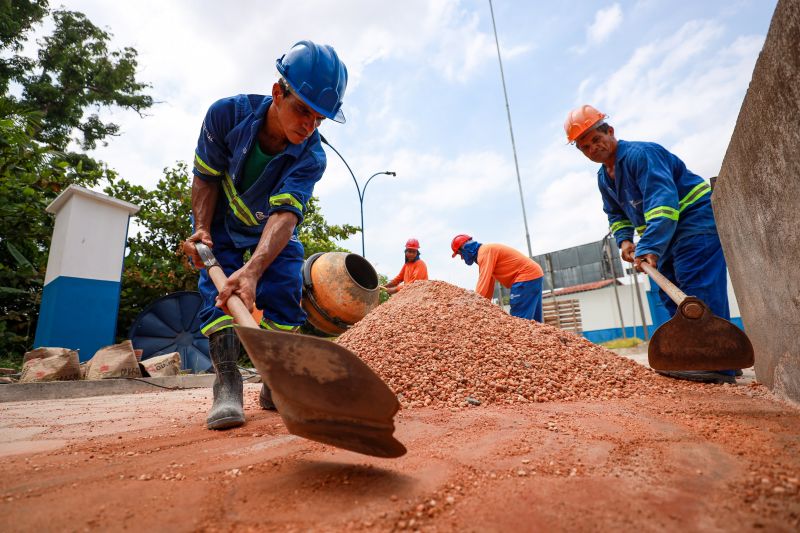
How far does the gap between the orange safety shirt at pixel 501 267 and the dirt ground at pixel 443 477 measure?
342cm

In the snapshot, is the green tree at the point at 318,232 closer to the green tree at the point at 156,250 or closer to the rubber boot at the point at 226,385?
the green tree at the point at 156,250

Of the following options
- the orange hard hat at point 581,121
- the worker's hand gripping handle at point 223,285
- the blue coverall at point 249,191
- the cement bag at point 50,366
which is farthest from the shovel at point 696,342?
the cement bag at point 50,366

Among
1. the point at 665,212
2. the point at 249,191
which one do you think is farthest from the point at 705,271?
the point at 249,191

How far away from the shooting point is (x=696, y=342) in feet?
7.91

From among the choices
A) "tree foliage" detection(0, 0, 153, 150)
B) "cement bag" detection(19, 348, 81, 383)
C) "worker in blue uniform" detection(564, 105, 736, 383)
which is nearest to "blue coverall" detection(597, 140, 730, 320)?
"worker in blue uniform" detection(564, 105, 736, 383)

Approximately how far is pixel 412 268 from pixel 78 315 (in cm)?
481

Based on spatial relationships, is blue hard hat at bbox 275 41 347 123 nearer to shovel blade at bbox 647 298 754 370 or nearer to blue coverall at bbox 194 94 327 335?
blue coverall at bbox 194 94 327 335

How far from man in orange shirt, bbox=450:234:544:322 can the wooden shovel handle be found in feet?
7.61

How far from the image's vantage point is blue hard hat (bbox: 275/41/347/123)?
196 cm

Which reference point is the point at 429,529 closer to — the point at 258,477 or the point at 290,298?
the point at 258,477

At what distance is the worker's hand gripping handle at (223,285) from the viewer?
1.48 m

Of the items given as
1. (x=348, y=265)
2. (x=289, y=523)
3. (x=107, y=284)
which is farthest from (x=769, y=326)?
(x=107, y=284)

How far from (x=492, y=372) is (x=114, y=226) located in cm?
512

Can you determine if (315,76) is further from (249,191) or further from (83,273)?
(83,273)
